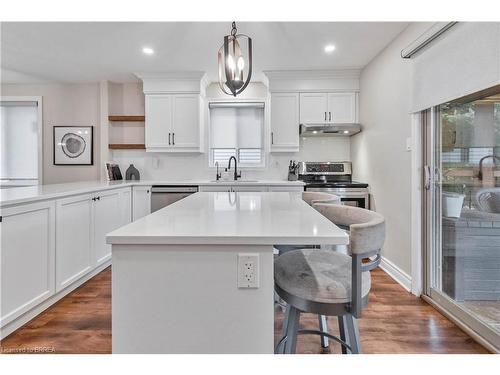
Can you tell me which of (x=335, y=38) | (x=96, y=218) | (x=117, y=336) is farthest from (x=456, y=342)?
(x=96, y=218)

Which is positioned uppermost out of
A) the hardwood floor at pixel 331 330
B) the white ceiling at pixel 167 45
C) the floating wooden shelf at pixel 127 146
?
the white ceiling at pixel 167 45

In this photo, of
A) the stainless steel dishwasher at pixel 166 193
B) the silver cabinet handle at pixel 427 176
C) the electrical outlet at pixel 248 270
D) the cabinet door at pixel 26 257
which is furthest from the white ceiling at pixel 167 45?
the electrical outlet at pixel 248 270

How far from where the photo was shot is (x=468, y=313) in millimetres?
2031

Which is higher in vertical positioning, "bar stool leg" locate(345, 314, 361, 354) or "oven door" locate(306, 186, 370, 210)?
"oven door" locate(306, 186, 370, 210)

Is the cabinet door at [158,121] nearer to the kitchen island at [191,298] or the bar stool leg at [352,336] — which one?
the kitchen island at [191,298]

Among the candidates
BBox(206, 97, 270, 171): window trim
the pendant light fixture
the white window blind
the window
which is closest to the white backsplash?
BBox(206, 97, 270, 171): window trim

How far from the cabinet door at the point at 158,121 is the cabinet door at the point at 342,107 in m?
2.33

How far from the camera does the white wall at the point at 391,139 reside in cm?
280

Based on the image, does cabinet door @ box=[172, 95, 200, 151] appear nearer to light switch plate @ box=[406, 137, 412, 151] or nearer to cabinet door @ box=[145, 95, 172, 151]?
cabinet door @ box=[145, 95, 172, 151]

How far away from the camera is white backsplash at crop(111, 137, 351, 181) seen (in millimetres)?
4547

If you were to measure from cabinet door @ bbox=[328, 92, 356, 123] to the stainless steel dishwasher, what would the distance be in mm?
2224

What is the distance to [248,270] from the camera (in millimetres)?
1066

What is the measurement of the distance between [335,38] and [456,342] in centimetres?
290
